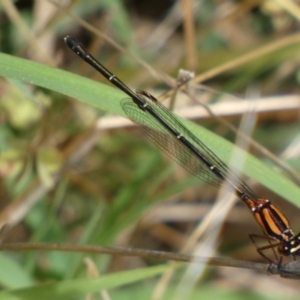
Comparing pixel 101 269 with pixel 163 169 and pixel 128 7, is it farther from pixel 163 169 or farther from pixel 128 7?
pixel 128 7

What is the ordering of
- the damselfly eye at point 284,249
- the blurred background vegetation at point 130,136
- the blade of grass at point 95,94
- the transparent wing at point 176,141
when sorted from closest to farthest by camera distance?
the blade of grass at point 95,94, the transparent wing at point 176,141, the damselfly eye at point 284,249, the blurred background vegetation at point 130,136

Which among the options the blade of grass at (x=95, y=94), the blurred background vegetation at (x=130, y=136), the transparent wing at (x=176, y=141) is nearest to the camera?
the blade of grass at (x=95, y=94)

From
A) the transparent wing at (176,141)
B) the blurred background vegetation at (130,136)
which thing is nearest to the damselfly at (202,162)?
the transparent wing at (176,141)

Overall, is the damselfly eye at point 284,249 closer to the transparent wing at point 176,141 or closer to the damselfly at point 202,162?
the damselfly at point 202,162

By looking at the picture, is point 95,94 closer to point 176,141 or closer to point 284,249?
point 176,141

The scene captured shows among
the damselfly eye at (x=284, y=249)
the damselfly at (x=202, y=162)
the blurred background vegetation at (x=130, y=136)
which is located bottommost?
the damselfly eye at (x=284, y=249)

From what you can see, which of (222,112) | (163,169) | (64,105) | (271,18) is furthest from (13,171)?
(271,18)
